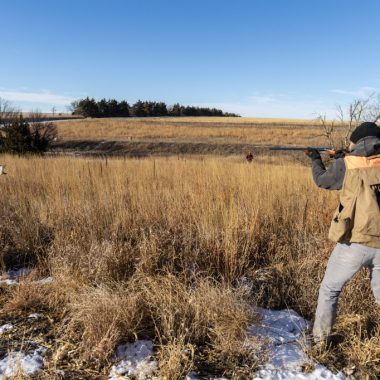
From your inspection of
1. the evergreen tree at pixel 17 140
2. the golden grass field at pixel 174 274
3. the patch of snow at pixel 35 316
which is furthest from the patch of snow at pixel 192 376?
the evergreen tree at pixel 17 140

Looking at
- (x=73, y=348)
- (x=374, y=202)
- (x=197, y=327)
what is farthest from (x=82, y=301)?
(x=374, y=202)

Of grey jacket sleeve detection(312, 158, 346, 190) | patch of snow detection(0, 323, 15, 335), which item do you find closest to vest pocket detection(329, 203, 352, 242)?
grey jacket sleeve detection(312, 158, 346, 190)

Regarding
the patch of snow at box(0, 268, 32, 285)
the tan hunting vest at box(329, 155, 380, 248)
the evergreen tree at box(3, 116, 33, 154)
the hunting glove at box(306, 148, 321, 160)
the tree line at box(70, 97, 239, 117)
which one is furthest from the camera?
the tree line at box(70, 97, 239, 117)

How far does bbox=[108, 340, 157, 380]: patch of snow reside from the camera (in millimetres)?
2148

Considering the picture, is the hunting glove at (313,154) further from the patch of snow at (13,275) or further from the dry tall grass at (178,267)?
the patch of snow at (13,275)

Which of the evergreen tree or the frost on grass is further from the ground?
the evergreen tree

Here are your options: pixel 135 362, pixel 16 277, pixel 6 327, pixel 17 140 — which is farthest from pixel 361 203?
pixel 17 140

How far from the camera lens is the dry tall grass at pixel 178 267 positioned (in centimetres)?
235

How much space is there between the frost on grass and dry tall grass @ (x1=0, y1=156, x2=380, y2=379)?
0.11 m

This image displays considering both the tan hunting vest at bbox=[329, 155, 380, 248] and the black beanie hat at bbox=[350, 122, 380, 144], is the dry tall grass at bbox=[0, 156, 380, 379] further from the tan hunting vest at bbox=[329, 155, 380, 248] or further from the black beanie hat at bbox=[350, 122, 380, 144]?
the black beanie hat at bbox=[350, 122, 380, 144]

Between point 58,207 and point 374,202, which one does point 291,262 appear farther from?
point 58,207

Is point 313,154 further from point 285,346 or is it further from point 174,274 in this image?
point 174,274

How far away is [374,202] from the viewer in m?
2.06

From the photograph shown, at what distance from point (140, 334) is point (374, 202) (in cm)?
176
